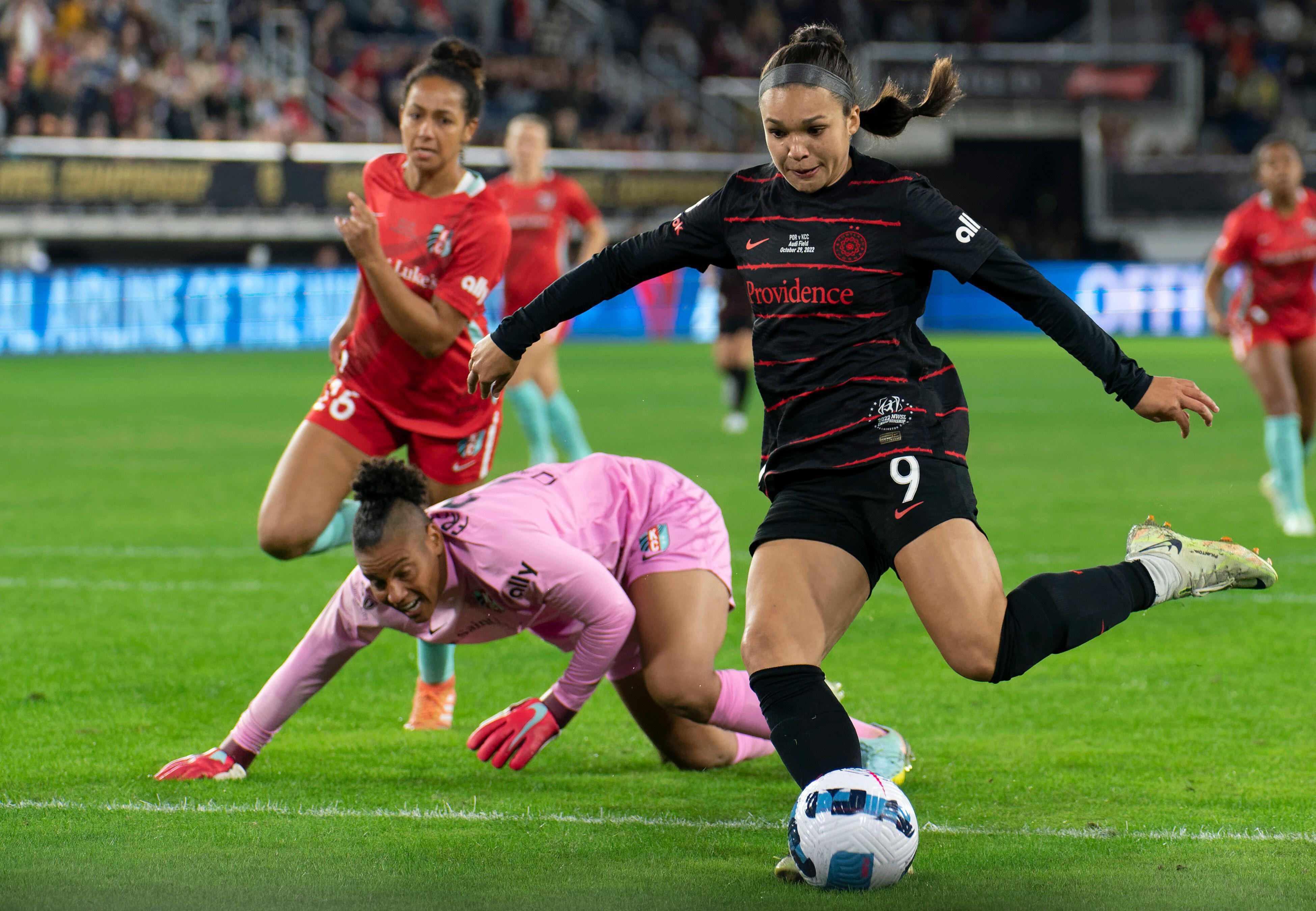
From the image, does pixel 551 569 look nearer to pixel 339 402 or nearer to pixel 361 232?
pixel 361 232

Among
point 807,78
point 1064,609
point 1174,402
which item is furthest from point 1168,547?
point 807,78

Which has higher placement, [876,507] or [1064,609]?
[876,507]

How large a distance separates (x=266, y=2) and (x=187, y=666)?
79.9 feet

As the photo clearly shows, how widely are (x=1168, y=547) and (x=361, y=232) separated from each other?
255 cm

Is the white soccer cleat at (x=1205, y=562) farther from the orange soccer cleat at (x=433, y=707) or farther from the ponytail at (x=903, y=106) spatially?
the orange soccer cleat at (x=433, y=707)

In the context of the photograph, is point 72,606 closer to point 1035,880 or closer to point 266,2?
point 1035,880

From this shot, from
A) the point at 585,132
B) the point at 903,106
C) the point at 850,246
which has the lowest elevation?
the point at 850,246

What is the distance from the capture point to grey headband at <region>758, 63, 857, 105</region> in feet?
12.3

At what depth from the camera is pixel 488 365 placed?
4.00 meters

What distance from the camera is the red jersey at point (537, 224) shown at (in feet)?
38.5

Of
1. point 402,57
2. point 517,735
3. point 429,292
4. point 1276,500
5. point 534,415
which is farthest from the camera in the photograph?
point 402,57

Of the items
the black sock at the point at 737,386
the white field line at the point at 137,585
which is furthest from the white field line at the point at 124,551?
the black sock at the point at 737,386

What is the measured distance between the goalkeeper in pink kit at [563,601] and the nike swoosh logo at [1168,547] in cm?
85

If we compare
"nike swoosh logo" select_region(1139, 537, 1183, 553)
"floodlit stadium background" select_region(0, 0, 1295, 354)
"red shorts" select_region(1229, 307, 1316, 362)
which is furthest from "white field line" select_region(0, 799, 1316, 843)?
"floodlit stadium background" select_region(0, 0, 1295, 354)
